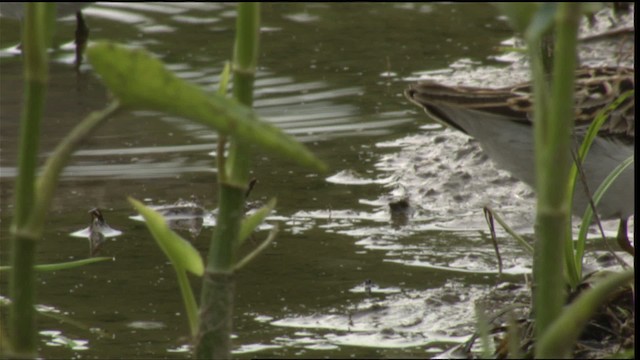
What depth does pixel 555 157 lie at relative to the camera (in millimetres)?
1430

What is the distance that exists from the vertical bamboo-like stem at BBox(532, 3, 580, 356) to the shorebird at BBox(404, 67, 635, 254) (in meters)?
2.73

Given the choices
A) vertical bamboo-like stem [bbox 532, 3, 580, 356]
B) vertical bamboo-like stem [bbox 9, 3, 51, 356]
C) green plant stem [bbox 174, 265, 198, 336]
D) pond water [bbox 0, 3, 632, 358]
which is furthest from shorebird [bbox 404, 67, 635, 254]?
vertical bamboo-like stem [bbox 9, 3, 51, 356]

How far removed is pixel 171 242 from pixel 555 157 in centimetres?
76

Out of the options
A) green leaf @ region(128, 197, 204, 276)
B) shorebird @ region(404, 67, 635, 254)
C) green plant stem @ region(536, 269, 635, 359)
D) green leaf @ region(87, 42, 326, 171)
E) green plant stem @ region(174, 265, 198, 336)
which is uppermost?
shorebird @ region(404, 67, 635, 254)

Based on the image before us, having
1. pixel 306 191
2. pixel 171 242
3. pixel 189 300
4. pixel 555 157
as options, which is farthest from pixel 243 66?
pixel 306 191

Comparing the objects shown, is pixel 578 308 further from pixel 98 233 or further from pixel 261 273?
pixel 98 233

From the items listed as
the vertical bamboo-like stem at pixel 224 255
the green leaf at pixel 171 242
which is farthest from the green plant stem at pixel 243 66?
the green leaf at pixel 171 242

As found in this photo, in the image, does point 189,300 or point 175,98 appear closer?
point 175,98

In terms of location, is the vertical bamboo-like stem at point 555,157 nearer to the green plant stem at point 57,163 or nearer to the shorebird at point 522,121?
the green plant stem at point 57,163

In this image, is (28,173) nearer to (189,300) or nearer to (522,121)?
(189,300)

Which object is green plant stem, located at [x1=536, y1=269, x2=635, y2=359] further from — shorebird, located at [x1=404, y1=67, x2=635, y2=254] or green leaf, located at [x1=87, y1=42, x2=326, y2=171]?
shorebird, located at [x1=404, y1=67, x2=635, y2=254]

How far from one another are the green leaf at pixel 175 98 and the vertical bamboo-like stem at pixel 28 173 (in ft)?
0.33

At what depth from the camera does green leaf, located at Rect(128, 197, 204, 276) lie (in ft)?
6.37

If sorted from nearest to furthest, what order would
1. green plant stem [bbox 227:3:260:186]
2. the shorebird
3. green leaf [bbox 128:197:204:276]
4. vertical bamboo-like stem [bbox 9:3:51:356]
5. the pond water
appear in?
vertical bamboo-like stem [bbox 9:3:51:356] → green plant stem [bbox 227:3:260:186] → green leaf [bbox 128:197:204:276] → the pond water → the shorebird
